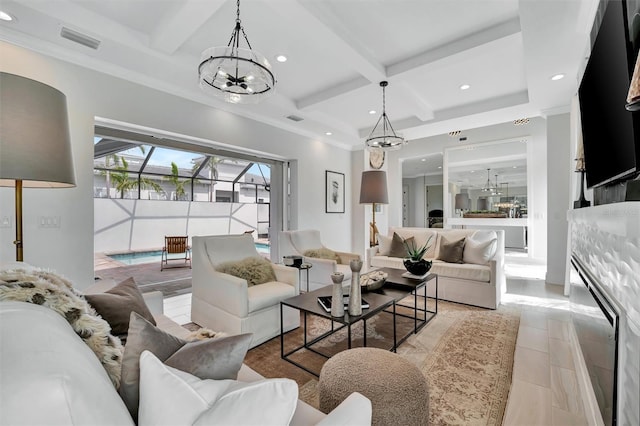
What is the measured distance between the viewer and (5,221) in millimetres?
2568

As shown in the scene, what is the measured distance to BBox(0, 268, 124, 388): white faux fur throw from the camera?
0.81 metres

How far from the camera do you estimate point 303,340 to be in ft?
8.52

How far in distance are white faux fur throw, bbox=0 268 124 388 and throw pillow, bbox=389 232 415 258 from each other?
3.87 meters

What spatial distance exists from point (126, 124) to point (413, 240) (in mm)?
4012

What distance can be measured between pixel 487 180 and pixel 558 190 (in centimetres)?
193

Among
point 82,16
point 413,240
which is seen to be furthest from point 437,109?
point 82,16

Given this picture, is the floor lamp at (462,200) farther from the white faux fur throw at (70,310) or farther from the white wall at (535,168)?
the white faux fur throw at (70,310)

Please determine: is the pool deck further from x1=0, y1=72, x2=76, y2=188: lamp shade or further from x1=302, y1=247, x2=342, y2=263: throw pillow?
x1=0, y1=72, x2=76, y2=188: lamp shade

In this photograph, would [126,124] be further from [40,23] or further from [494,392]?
[494,392]

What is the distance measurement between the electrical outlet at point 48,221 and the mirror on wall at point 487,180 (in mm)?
6541

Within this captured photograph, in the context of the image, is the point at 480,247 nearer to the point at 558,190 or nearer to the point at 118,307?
the point at 558,190

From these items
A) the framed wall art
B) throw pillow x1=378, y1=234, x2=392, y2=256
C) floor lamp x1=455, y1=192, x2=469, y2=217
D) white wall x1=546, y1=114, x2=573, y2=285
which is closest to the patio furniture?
the framed wall art

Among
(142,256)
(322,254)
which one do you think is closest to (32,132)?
(322,254)

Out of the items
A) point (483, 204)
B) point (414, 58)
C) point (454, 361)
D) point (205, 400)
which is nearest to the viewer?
point (205, 400)
